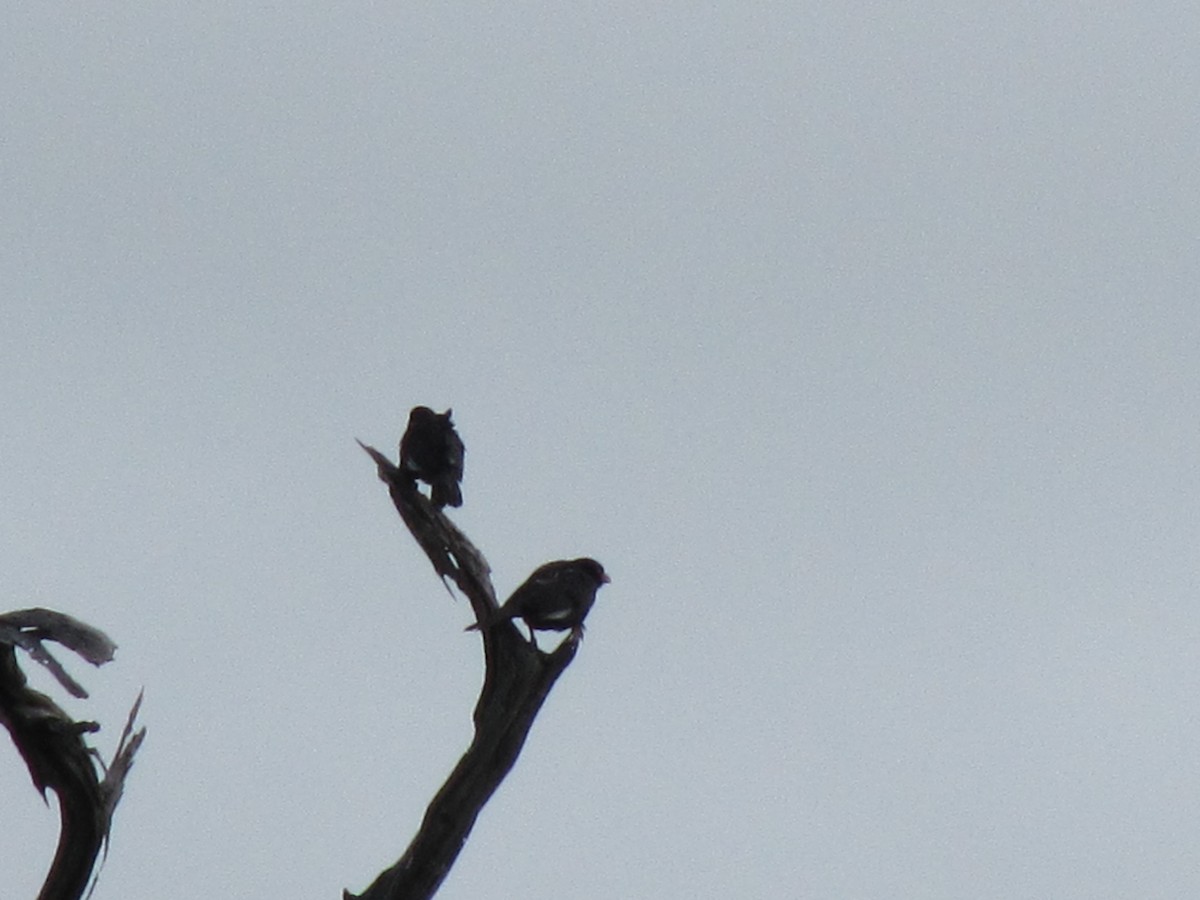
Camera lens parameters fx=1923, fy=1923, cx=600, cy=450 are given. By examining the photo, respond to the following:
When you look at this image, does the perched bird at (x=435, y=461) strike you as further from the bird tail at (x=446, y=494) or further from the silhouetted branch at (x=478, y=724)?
the silhouetted branch at (x=478, y=724)

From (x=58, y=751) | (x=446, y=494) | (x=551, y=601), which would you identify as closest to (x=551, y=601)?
(x=551, y=601)

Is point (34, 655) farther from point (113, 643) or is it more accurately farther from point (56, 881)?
point (56, 881)

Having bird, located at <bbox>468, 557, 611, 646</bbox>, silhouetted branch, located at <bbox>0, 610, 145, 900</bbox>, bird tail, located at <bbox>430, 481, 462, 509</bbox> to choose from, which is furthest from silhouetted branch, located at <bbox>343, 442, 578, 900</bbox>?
silhouetted branch, located at <bbox>0, 610, 145, 900</bbox>

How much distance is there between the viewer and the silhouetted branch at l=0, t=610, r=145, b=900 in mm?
6453

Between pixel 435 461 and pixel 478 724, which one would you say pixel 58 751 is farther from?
pixel 435 461

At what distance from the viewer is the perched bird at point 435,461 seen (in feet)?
23.0

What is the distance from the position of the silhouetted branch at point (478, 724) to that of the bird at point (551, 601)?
0.05 meters

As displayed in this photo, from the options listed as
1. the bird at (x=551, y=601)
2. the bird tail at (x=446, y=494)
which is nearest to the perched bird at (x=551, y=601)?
the bird at (x=551, y=601)

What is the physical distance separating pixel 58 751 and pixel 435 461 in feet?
5.42

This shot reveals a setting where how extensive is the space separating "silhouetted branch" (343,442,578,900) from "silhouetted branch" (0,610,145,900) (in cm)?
93

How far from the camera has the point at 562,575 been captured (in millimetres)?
6684

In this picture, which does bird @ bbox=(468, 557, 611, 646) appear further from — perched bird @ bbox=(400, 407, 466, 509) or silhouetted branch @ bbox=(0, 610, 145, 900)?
silhouetted branch @ bbox=(0, 610, 145, 900)

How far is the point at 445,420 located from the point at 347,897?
1.82 meters

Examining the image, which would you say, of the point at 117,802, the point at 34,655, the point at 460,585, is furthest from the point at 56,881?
the point at 460,585
